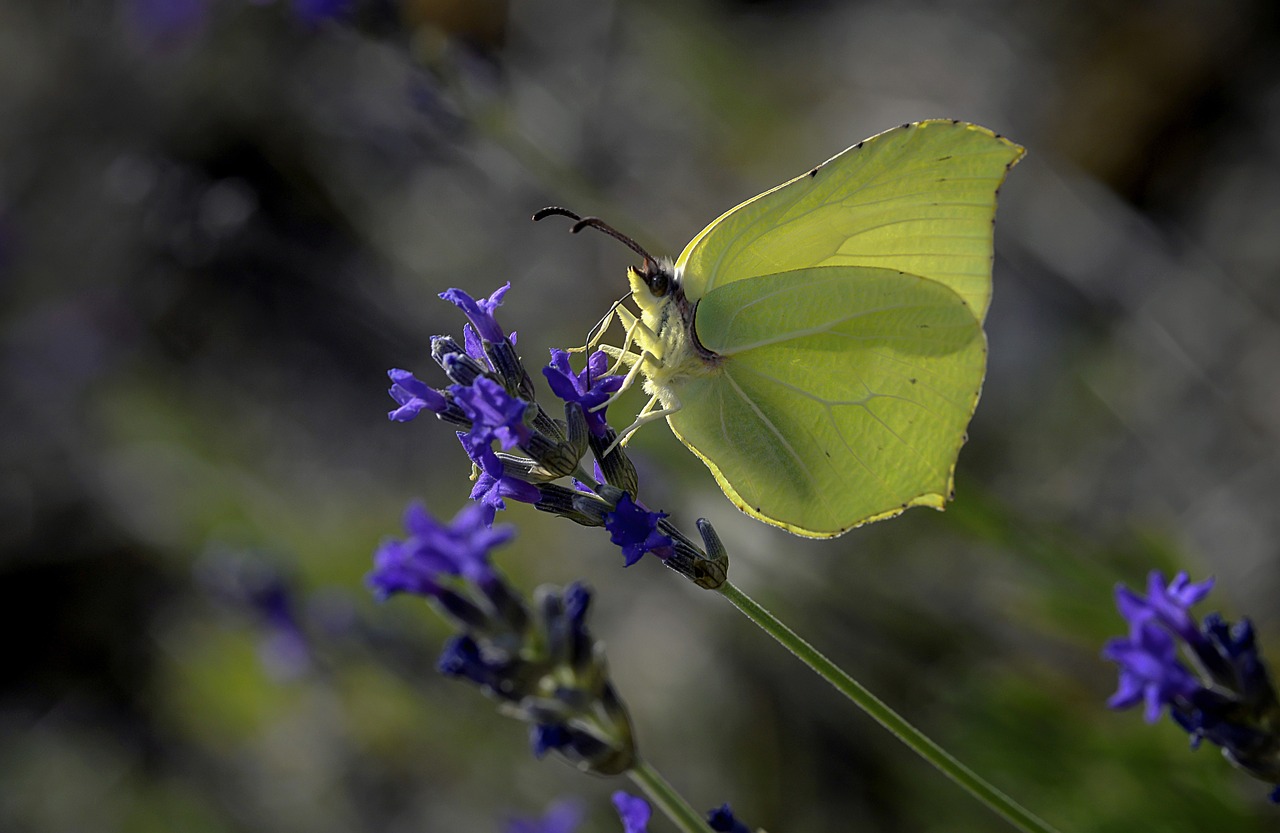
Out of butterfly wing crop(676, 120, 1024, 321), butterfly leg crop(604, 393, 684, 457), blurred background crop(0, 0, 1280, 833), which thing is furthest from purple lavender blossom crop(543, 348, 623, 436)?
blurred background crop(0, 0, 1280, 833)

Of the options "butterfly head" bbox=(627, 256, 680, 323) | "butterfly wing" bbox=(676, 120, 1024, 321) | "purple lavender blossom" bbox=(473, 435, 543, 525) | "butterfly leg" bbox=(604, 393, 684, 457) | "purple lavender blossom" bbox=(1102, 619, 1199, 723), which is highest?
"butterfly wing" bbox=(676, 120, 1024, 321)

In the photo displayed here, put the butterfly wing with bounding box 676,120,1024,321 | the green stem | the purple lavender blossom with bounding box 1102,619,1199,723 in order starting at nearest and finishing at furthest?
1. the green stem
2. the purple lavender blossom with bounding box 1102,619,1199,723
3. the butterfly wing with bounding box 676,120,1024,321

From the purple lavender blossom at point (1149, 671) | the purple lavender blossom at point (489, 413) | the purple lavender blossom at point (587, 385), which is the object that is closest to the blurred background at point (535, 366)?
the purple lavender blossom at point (1149, 671)

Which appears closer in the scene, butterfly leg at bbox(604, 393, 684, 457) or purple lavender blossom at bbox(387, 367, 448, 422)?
purple lavender blossom at bbox(387, 367, 448, 422)

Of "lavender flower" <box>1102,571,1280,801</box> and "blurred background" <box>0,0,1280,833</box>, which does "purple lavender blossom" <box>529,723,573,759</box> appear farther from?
"blurred background" <box>0,0,1280,833</box>

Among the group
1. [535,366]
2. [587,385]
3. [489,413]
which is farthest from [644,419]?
[535,366]

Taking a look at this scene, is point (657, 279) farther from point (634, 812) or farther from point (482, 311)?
point (634, 812)

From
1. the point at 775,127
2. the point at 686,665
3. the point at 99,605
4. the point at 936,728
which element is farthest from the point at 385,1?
the point at 99,605
